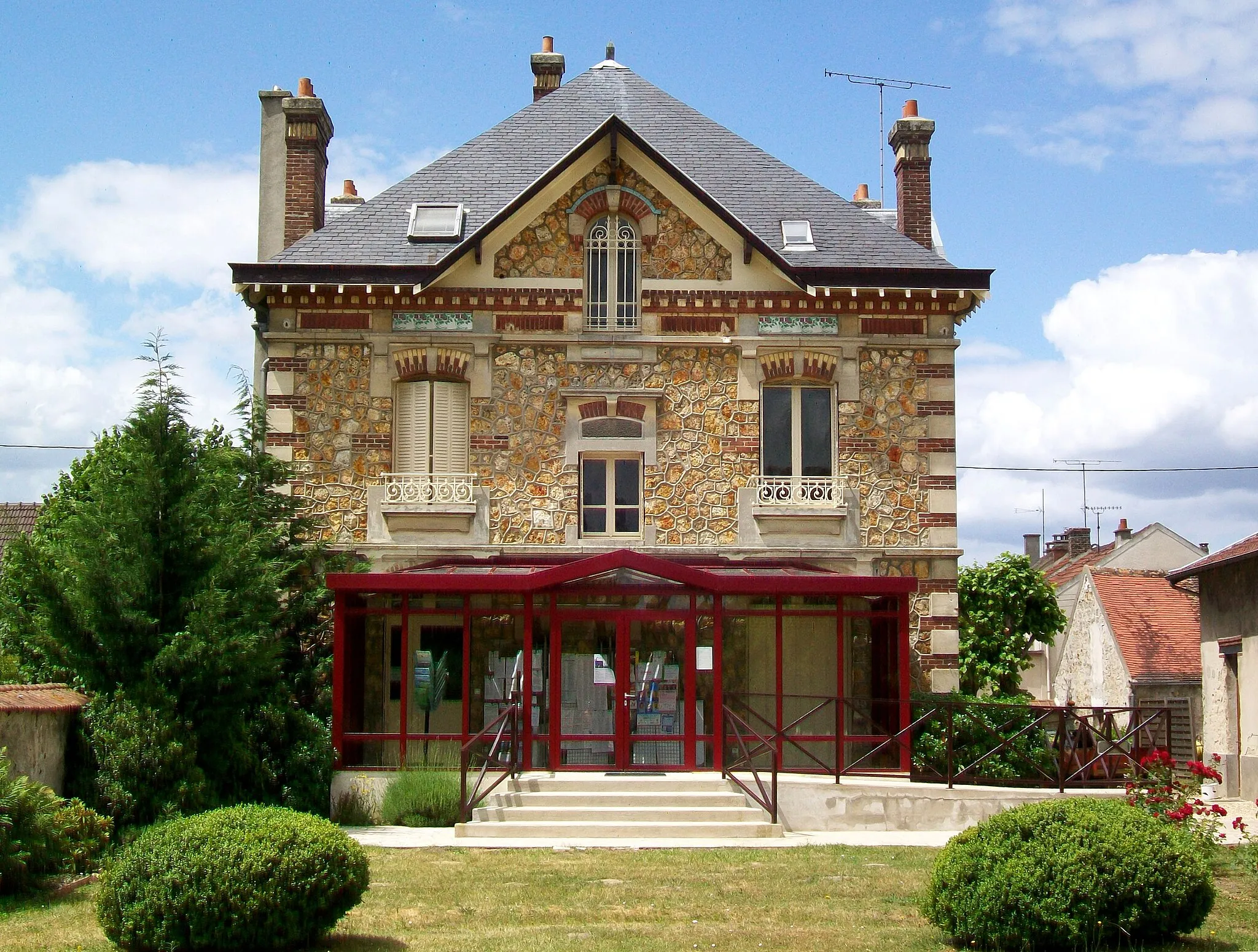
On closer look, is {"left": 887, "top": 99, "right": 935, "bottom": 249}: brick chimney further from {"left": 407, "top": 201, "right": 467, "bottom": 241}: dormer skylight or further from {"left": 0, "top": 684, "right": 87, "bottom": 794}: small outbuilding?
{"left": 0, "top": 684, "right": 87, "bottom": 794}: small outbuilding

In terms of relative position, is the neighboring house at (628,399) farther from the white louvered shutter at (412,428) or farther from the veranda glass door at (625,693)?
the veranda glass door at (625,693)

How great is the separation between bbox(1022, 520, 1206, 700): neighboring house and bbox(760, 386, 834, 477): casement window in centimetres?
1557

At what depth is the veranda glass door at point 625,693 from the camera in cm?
1658

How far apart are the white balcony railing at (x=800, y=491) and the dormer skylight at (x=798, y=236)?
10.4 feet

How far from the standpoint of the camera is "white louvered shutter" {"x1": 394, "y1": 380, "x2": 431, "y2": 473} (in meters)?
18.7

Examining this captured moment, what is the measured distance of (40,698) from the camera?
42.2 ft

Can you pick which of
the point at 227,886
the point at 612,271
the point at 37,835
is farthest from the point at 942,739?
the point at 227,886

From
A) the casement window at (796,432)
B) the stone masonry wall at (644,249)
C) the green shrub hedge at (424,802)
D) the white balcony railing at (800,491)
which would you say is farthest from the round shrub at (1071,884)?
the stone masonry wall at (644,249)

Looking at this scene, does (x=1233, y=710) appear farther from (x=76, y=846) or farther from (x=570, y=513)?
(x=76, y=846)

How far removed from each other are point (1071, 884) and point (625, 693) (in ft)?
28.0

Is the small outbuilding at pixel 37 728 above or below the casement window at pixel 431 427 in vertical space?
below

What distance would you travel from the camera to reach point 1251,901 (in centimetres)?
1066

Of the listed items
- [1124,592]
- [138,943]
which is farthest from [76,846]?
[1124,592]

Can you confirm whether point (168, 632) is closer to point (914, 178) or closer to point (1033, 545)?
point (914, 178)
